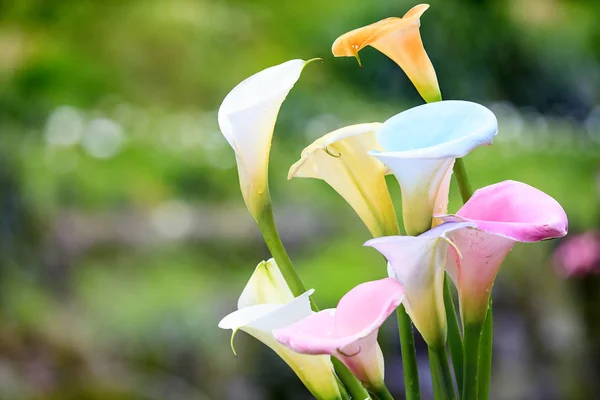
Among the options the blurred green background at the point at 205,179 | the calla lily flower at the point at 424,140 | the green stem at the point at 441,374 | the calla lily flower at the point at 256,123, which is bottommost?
the green stem at the point at 441,374

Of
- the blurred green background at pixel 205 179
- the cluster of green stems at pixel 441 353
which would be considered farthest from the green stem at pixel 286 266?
the blurred green background at pixel 205 179

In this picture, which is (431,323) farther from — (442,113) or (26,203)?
(26,203)

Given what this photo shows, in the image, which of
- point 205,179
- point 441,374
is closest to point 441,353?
point 441,374

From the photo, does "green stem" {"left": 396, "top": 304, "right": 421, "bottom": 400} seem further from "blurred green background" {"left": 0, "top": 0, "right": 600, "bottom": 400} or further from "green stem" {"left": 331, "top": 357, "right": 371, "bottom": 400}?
"blurred green background" {"left": 0, "top": 0, "right": 600, "bottom": 400}

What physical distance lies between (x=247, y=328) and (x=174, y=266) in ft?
4.16

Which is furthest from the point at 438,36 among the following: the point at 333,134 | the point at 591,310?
the point at 333,134

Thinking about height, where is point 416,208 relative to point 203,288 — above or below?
below

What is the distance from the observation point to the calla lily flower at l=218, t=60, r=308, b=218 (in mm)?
254

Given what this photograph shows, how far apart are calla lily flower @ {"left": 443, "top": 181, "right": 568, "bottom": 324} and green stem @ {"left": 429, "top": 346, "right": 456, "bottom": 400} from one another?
14mm

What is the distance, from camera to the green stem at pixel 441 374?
24cm

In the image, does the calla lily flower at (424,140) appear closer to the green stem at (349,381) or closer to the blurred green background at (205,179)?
the green stem at (349,381)

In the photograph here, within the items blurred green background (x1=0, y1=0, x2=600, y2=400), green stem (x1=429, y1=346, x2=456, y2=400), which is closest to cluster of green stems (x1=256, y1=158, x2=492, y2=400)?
green stem (x1=429, y1=346, x2=456, y2=400)

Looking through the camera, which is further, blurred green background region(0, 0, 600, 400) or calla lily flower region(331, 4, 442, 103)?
blurred green background region(0, 0, 600, 400)

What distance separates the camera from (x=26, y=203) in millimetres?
1563
